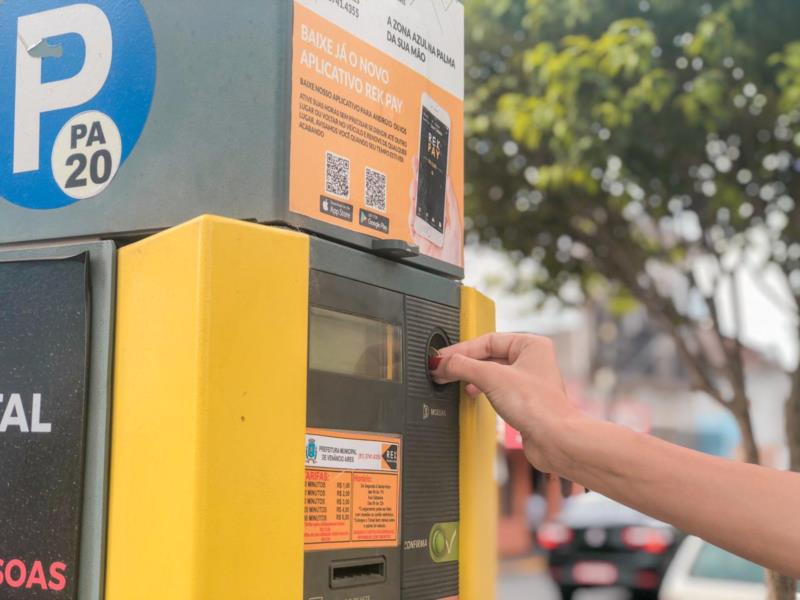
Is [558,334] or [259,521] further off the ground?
[558,334]

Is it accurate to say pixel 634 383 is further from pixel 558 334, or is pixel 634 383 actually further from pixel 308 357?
pixel 308 357

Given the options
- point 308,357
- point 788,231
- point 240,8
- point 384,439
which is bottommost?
point 384,439

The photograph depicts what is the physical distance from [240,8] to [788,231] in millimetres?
7095

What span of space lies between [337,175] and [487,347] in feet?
1.33

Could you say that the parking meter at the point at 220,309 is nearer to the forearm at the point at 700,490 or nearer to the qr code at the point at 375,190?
the qr code at the point at 375,190

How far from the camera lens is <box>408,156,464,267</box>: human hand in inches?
82.6

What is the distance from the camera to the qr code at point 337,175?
186 cm

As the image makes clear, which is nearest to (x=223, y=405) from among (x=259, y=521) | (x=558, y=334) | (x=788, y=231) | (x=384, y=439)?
(x=259, y=521)

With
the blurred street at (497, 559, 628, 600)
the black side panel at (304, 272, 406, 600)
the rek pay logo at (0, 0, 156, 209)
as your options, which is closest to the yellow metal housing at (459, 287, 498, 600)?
the black side panel at (304, 272, 406, 600)

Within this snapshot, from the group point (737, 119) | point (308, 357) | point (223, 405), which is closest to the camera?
point (223, 405)

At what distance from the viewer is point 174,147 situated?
1816mm

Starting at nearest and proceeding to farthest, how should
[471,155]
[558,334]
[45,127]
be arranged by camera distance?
[45,127]
[471,155]
[558,334]

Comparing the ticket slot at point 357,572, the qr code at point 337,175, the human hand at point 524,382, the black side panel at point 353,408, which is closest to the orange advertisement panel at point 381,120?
the qr code at point 337,175

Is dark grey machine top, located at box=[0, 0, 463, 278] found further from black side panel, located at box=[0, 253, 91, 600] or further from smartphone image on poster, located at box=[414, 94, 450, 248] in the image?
smartphone image on poster, located at box=[414, 94, 450, 248]
